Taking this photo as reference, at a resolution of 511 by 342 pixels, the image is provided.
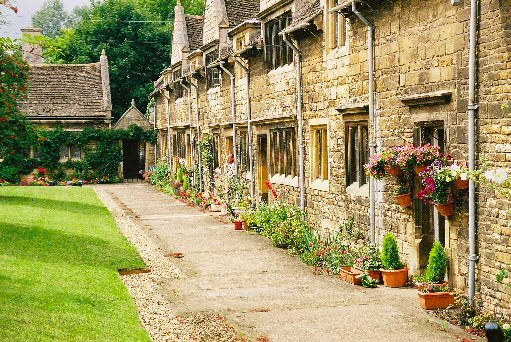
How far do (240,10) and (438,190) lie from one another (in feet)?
63.2

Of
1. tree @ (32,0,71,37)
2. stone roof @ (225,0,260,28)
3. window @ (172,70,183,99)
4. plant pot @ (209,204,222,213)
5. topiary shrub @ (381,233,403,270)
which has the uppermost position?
tree @ (32,0,71,37)

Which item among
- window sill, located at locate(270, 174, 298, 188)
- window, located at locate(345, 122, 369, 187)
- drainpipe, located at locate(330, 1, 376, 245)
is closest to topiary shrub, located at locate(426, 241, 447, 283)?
drainpipe, located at locate(330, 1, 376, 245)

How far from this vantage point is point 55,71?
44.4m

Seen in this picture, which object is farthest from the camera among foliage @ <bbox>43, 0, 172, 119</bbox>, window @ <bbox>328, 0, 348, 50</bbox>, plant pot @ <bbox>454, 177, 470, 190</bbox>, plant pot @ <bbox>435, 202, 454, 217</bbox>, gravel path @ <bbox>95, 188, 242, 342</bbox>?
foliage @ <bbox>43, 0, 172, 119</bbox>

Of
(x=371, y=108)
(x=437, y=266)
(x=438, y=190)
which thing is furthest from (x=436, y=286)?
(x=371, y=108)

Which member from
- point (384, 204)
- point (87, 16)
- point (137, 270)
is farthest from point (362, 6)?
point (87, 16)

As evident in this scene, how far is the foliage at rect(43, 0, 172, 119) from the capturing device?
53031 millimetres

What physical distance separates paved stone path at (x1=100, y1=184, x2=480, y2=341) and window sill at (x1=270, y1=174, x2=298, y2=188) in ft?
5.77

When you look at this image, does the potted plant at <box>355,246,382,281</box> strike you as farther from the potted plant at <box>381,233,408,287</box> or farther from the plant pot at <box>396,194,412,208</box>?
the plant pot at <box>396,194,412,208</box>

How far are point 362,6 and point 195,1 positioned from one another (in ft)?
165

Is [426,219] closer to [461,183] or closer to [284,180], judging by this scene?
[461,183]

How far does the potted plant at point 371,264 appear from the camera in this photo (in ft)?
42.2

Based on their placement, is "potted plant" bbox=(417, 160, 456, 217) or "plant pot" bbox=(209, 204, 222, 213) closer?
"potted plant" bbox=(417, 160, 456, 217)

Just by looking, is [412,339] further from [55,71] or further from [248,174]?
[55,71]
